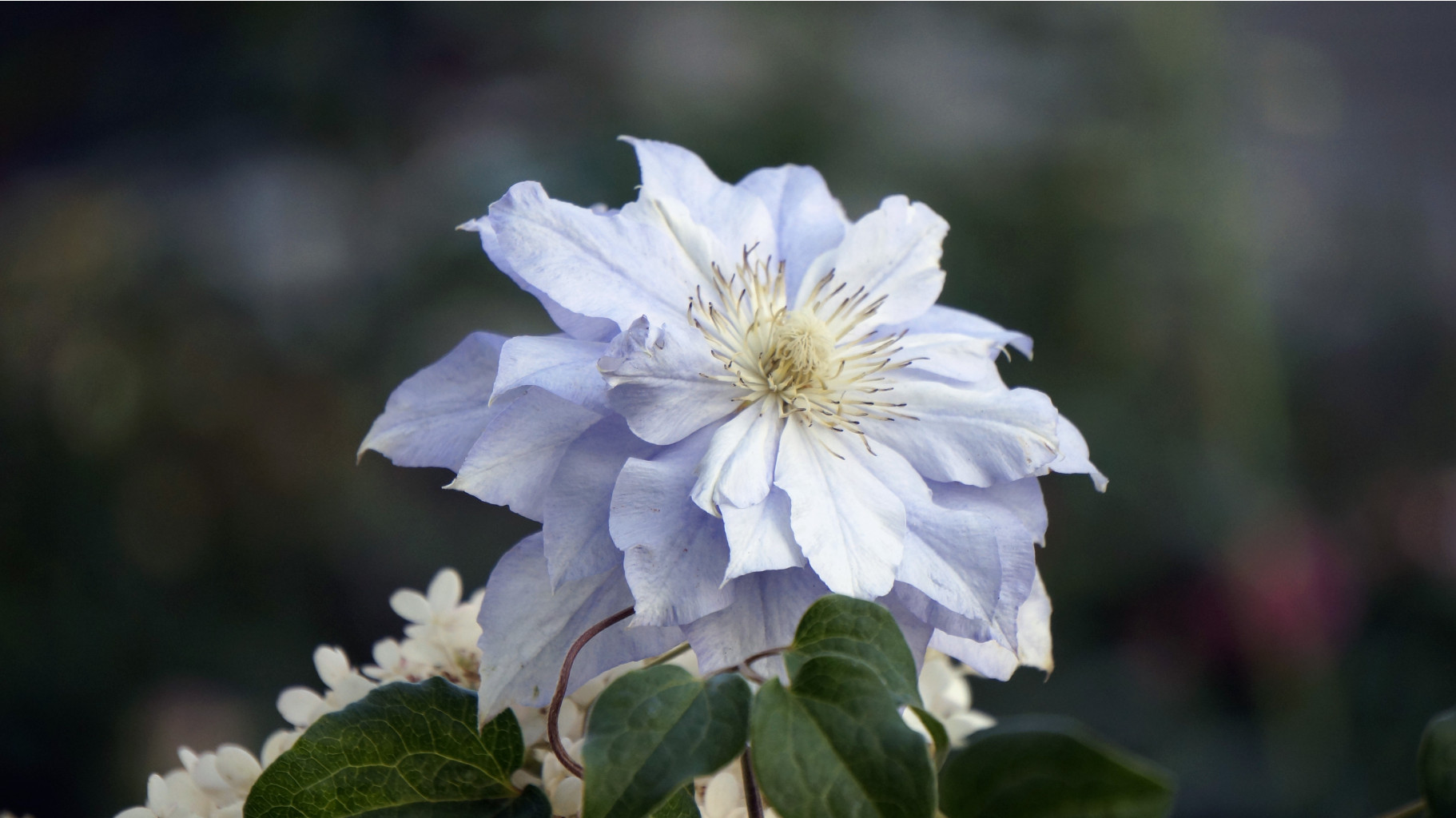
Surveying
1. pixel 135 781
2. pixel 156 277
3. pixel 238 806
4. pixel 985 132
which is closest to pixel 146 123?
pixel 156 277

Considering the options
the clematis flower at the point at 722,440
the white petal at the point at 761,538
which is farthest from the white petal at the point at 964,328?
the white petal at the point at 761,538

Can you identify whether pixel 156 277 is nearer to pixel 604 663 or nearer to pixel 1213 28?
pixel 604 663

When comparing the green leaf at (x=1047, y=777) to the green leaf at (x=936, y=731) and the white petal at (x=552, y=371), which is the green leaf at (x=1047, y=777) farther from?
the white petal at (x=552, y=371)

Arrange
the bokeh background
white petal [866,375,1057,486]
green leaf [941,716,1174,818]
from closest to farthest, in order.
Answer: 1. green leaf [941,716,1174,818]
2. white petal [866,375,1057,486]
3. the bokeh background

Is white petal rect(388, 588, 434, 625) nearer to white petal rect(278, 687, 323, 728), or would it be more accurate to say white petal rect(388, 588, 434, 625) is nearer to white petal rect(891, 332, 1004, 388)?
white petal rect(278, 687, 323, 728)

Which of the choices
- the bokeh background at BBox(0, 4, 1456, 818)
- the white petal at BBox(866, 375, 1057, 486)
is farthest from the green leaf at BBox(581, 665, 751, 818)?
the bokeh background at BBox(0, 4, 1456, 818)
